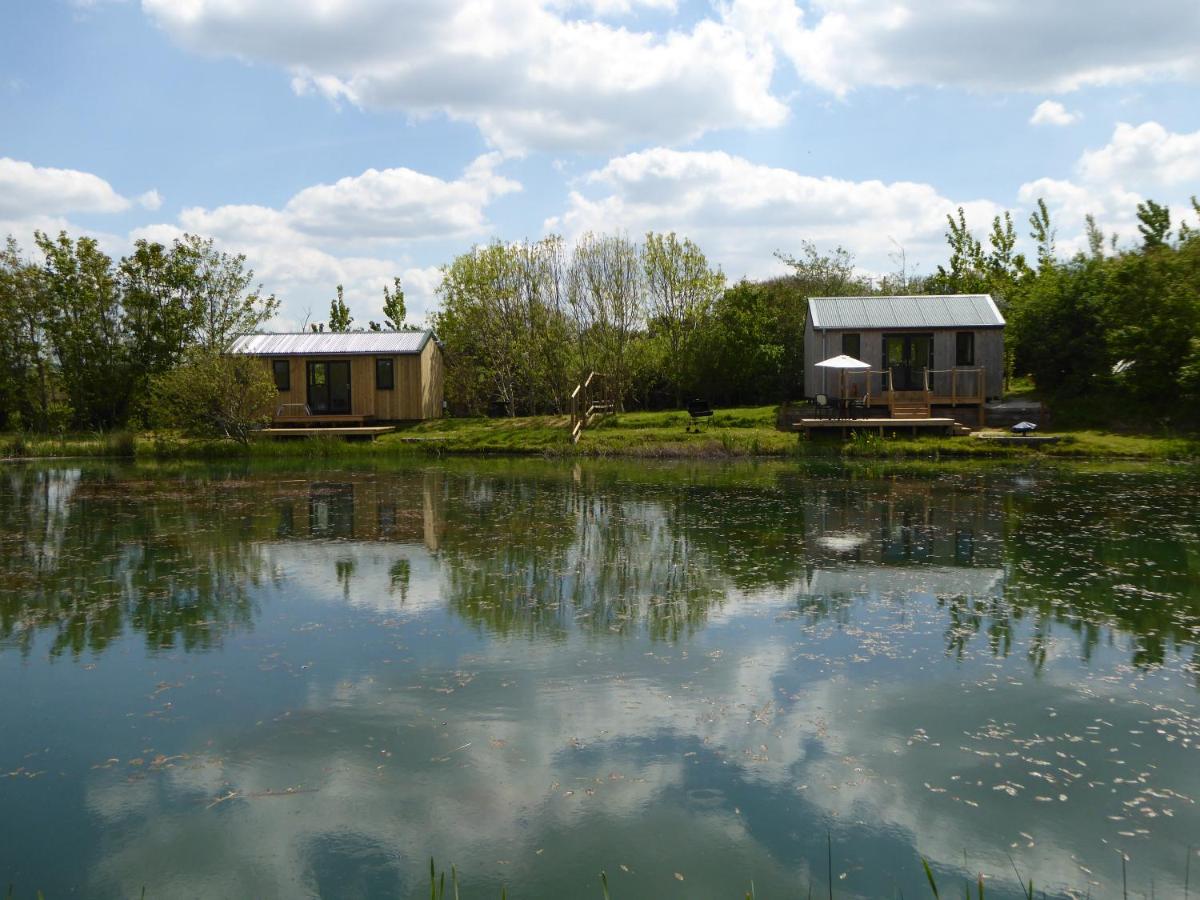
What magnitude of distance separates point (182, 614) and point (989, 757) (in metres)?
7.70

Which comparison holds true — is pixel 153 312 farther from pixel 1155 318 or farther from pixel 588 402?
pixel 1155 318

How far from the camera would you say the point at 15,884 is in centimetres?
449

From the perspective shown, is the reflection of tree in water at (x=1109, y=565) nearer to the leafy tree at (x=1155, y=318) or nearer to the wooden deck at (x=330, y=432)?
the leafy tree at (x=1155, y=318)

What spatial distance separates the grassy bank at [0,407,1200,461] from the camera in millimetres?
23391

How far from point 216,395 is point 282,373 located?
511cm

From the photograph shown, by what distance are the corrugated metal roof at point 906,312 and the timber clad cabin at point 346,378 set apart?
46.1 ft

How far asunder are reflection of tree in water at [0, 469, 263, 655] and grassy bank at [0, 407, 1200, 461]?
9.17 metres

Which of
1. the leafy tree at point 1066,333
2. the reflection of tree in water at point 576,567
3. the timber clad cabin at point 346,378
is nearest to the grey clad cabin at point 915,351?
the leafy tree at point 1066,333

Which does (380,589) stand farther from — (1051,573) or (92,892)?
(1051,573)

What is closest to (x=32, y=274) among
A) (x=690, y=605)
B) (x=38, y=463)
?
(x=38, y=463)

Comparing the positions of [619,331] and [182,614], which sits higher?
[619,331]

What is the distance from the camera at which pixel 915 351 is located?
28.4 meters

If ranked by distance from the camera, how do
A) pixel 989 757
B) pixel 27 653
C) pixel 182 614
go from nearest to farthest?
pixel 989 757
pixel 27 653
pixel 182 614

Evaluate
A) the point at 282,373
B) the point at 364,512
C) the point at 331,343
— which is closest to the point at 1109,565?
the point at 364,512
